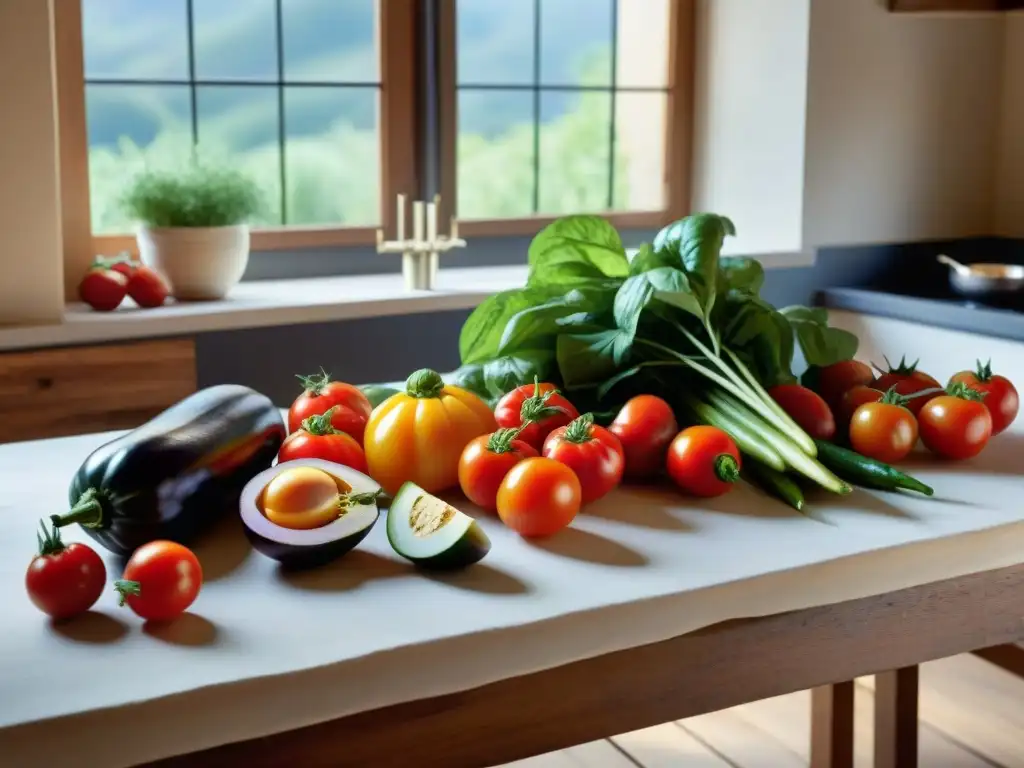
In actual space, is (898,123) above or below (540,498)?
above

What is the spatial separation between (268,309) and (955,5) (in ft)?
6.28

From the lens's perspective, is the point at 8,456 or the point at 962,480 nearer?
the point at 962,480

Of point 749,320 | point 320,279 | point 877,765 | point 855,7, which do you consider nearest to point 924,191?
point 855,7

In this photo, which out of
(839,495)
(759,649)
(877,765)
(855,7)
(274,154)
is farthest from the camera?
(855,7)

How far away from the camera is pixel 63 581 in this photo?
0.96 meters

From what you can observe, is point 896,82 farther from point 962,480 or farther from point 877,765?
point 962,480

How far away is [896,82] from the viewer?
330 cm

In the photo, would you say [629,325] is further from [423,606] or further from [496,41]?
[496,41]

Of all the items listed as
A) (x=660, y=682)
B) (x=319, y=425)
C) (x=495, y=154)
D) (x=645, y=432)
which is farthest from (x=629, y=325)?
(x=495, y=154)

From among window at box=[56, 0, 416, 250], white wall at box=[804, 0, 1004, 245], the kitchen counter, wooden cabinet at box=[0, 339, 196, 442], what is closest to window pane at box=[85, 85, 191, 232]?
window at box=[56, 0, 416, 250]

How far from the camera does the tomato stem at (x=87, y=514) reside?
102 cm

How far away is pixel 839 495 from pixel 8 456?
3.20 ft

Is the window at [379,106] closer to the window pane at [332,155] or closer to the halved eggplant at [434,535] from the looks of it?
the window pane at [332,155]

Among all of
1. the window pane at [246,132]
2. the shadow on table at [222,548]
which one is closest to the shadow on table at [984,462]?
the shadow on table at [222,548]
